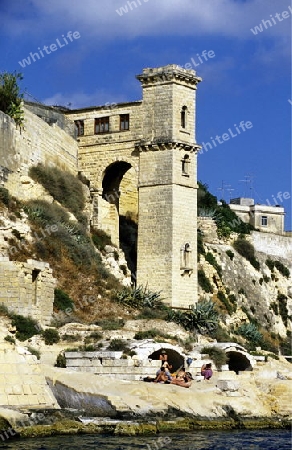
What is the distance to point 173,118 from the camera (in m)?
41.7

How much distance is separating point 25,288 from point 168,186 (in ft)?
34.5

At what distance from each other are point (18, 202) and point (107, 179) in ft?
23.8

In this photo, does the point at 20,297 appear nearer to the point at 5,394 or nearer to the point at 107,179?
the point at 5,394

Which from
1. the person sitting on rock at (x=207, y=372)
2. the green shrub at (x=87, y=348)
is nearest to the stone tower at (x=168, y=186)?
the person sitting on rock at (x=207, y=372)

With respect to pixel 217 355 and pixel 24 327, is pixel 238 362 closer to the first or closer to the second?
pixel 217 355

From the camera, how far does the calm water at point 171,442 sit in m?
22.1

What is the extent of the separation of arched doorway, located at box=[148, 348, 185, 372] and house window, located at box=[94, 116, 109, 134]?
14255 mm

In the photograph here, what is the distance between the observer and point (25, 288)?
107 ft

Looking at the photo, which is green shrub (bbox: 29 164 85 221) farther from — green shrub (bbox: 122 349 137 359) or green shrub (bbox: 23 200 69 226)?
green shrub (bbox: 122 349 137 359)

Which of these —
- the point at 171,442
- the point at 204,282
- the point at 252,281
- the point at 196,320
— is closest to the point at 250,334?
the point at 204,282

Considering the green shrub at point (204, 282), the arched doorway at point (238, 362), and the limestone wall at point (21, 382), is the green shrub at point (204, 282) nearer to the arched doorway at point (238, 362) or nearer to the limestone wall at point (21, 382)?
the arched doorway at point (238, 362)

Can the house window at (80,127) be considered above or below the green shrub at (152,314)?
above

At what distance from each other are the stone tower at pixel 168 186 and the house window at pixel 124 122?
0.90 m

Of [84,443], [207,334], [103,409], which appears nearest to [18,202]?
[207,334]
